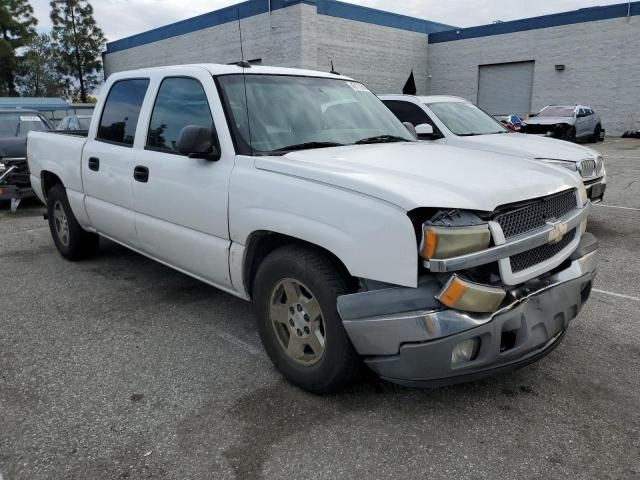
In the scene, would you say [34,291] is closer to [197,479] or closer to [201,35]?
[197,479]

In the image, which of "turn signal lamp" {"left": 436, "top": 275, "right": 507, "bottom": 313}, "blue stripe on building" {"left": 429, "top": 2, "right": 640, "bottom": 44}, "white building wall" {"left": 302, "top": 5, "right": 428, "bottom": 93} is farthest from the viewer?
"white building wall" {"left": 302, "top": 5, "right": 428, "bottom": 93}

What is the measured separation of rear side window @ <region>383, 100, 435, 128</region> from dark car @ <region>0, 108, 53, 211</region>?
244 inches

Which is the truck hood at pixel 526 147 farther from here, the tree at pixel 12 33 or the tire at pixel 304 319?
the tree at pixel 12 33

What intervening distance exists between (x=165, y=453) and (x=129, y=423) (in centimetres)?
37

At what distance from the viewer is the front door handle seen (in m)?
4.07

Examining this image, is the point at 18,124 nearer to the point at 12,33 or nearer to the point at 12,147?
the point at 12,147

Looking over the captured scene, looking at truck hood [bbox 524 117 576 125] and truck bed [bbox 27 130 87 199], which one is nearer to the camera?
truck bed [bbox 27 130 87 199]

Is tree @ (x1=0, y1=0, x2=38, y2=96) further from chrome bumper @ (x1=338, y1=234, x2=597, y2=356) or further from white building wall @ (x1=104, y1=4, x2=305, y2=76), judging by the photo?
chrome bumper @ (x1=338, y1=234, x2=597, y2=356)

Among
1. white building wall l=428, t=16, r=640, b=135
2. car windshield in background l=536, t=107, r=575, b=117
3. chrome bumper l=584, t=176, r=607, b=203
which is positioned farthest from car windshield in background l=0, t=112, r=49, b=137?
white building wall l=428, t=16, r=640, b=135

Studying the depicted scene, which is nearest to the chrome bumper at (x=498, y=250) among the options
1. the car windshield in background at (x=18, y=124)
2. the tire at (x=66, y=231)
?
the tire at (x=66, y=231)

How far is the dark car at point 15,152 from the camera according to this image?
8.86m

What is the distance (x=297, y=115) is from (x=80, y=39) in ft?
148

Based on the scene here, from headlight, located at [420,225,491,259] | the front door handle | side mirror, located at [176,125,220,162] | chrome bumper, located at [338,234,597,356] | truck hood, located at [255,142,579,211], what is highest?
side mirror, located at [176,125,220,162]

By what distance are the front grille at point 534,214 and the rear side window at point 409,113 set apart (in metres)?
4.90
